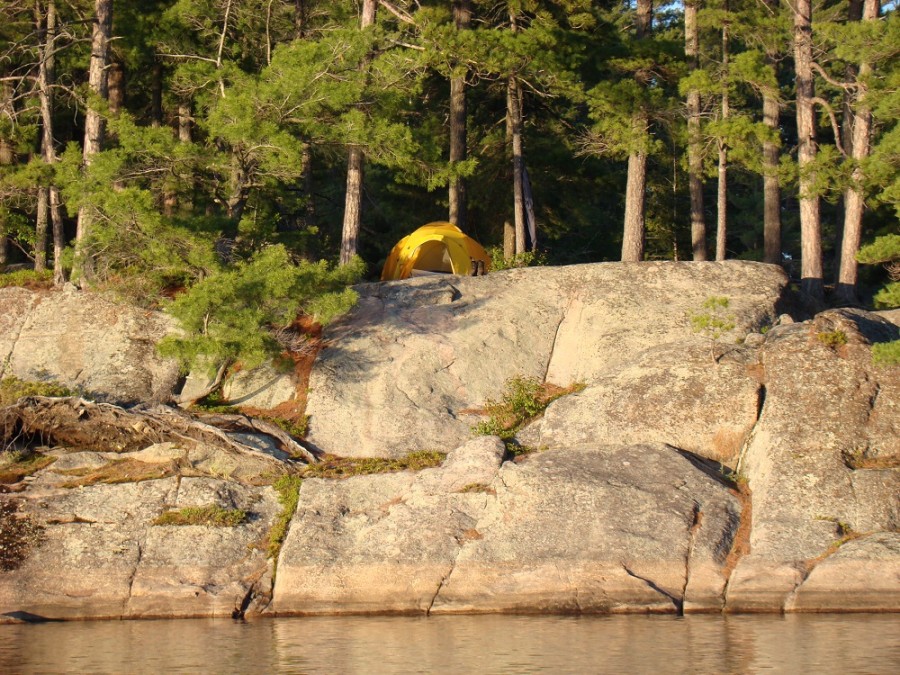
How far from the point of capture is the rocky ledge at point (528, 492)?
14.8 metres

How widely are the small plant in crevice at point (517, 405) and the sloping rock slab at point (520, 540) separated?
6.21 feet

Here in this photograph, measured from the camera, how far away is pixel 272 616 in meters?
15.1

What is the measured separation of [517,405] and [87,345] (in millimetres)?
8218

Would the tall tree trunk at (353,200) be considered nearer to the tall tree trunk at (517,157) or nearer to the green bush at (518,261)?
the green bush at (518,261)

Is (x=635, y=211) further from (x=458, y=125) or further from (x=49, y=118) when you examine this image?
(x=49, y=118)

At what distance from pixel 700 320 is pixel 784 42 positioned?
31.1ft

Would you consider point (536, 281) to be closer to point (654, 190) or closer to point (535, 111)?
point (535, 111)

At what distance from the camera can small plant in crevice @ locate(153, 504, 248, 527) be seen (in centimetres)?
1627

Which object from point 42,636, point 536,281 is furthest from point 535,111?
point 42,636

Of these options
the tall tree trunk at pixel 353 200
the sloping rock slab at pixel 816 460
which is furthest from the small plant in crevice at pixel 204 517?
the tall tree trunk at pixel 353 200

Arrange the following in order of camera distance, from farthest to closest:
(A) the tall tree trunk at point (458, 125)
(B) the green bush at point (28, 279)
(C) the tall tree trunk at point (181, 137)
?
1. (A) the tall tree trunk at point (458, 125)
2. (B) the green bush at point (28, 279)
3. (C) the tall tree trunk at point (181, 137)

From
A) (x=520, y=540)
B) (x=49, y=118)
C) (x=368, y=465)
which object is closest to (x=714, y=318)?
(x=520, y=540)

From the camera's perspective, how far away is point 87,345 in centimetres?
2070

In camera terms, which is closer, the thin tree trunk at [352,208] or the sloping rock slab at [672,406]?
the sloping rock slab at [672,406]
